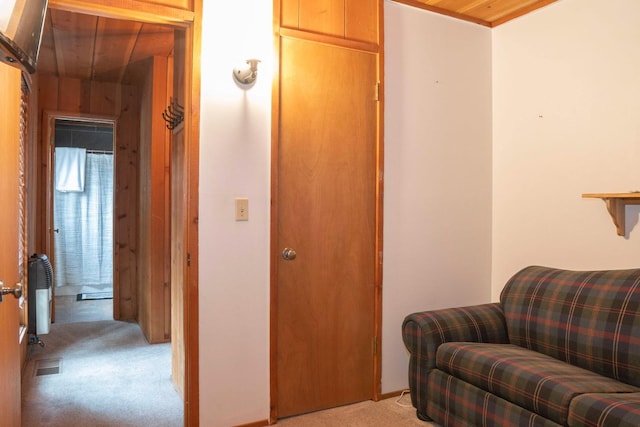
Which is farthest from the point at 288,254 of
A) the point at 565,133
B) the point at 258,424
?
the point at 565,133

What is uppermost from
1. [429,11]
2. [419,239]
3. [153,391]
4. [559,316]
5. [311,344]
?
[429,11]

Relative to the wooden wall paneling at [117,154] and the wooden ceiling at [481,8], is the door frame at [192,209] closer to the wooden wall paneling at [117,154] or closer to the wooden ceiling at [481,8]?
the wooden ceiling at [481,8]

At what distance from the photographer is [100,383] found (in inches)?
123

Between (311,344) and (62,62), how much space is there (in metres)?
3.38

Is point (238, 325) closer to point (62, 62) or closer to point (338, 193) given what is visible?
point (338, 193)

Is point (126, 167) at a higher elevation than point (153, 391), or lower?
higher

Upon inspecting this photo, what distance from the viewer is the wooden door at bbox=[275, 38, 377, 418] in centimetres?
258

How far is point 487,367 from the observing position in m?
2.16

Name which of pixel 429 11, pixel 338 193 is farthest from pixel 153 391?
pixel 429 11

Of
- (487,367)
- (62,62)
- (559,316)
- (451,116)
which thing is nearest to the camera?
(487,367)

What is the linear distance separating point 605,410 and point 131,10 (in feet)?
8.18

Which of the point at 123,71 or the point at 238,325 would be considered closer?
the point at 238,325

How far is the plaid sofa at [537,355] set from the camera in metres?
1.86

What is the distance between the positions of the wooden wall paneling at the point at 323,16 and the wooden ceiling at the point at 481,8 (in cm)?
45
